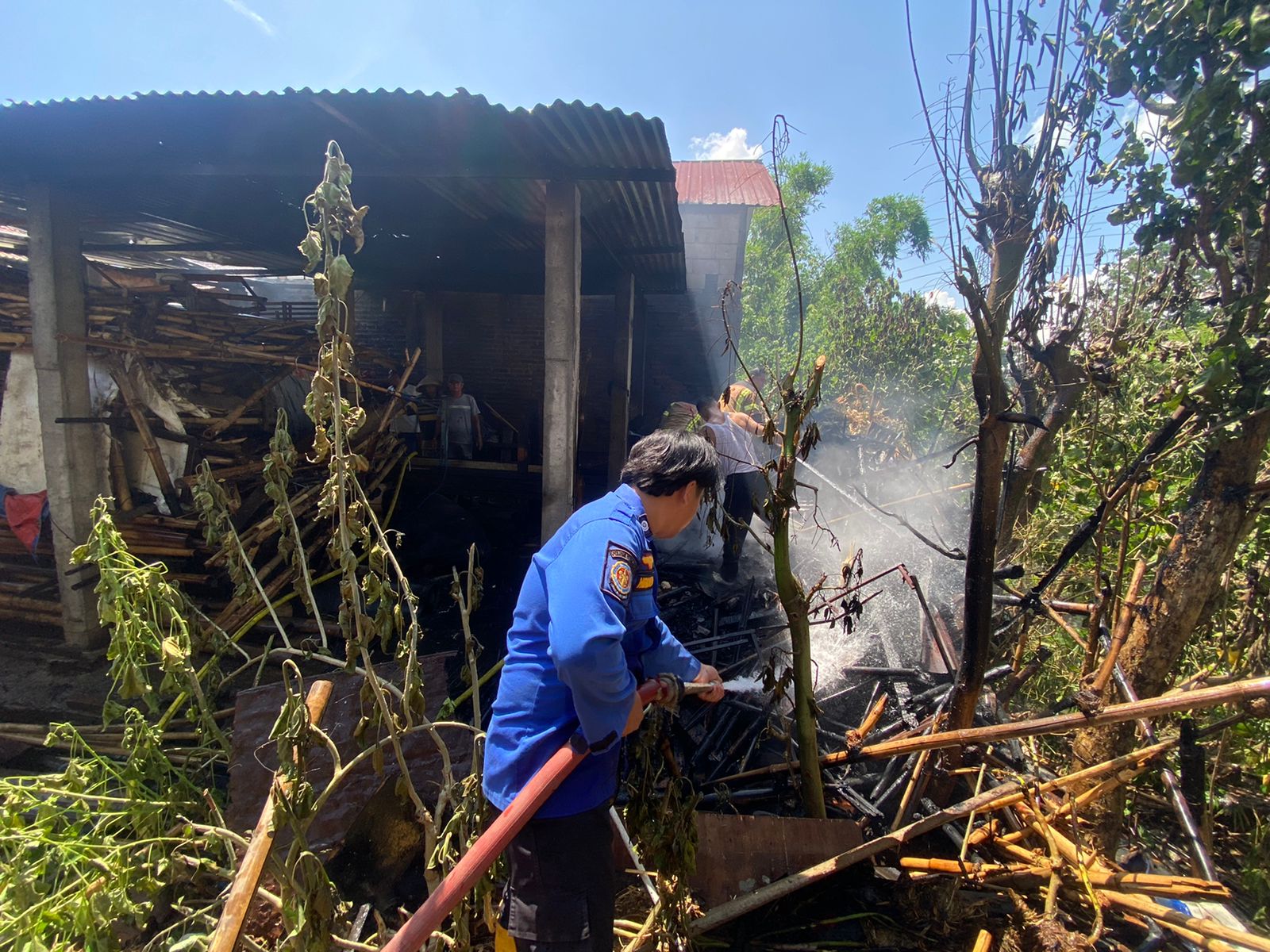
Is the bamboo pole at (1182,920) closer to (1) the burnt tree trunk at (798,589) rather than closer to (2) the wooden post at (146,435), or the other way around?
(1) the burnt tree trunk at (798,589)

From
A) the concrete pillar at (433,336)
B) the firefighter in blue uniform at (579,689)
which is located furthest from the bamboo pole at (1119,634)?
the concrete pillar at (433,336)

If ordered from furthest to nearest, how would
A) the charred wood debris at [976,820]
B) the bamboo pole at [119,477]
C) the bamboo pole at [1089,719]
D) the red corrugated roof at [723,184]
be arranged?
the red corrugated roof at [723,184]
the bamboo pole at [119,477]
the charred wood debris at [976,820]
the bamboo pole at [1089,719]

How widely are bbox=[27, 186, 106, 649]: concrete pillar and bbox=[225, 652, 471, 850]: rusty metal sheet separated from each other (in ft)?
13.0

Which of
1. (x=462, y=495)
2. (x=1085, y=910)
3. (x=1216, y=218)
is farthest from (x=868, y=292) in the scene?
(x=1085, y=910)

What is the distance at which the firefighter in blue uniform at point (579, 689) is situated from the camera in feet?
6.30

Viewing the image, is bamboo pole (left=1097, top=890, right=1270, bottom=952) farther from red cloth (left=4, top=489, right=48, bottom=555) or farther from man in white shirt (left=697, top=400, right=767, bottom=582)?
red cloth (left=4, top=489, right=48, bottom=555)

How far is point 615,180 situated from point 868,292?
16361 mm

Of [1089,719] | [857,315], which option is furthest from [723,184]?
[1089,719]

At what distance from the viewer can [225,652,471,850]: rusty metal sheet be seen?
10.0 feet

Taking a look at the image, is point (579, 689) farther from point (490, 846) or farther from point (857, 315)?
point (857, 315)

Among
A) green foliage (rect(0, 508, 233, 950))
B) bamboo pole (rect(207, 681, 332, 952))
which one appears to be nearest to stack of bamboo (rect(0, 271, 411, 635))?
green foliage (rect(0, 508, 233, 950))

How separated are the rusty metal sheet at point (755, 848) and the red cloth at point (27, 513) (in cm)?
695

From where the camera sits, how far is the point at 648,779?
7.91 ft

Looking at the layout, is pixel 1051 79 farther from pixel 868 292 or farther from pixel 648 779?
pixel 868 292
